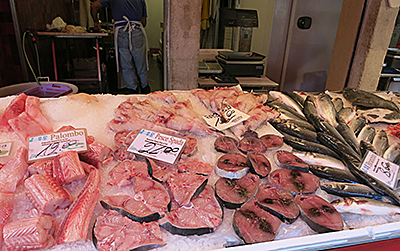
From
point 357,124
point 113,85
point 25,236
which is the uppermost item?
point 357,124

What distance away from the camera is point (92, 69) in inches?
222

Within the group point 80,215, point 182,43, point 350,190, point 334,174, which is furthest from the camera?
point 182,43

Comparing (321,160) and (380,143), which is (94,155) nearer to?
(321,160)

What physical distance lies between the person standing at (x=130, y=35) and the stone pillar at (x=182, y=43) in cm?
156

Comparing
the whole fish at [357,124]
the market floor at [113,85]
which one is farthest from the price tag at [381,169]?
the market floor at [113,85]

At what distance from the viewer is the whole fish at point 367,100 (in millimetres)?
2285

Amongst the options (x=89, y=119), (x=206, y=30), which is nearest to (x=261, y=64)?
(x=89, y=119)

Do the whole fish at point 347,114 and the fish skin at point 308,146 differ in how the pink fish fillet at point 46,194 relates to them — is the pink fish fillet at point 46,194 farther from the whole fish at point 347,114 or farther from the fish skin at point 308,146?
the whole fish at point 347,114

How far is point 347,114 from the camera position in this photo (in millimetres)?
2105

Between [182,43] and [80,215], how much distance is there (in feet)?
10.5

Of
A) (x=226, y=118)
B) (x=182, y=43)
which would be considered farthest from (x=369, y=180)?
(x=182, y=43)

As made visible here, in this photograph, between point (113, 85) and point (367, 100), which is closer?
point (367, 100)

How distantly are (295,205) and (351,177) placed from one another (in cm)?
46

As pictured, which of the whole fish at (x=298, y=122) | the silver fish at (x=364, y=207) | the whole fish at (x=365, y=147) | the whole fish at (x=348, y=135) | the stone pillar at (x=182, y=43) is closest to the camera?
the silver fish at (x=364, y=207)
